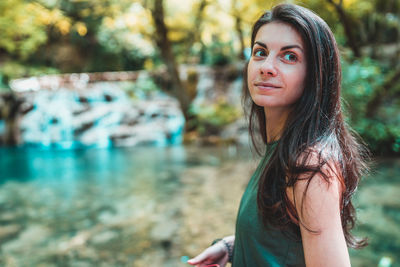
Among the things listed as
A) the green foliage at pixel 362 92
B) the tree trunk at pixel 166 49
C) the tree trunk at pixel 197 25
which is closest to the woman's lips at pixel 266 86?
the green foliage at pixel 362 92

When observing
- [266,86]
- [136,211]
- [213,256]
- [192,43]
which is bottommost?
[136,211]

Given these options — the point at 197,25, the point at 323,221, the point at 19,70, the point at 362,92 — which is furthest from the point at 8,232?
the point at 19,70

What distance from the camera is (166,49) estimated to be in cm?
1164

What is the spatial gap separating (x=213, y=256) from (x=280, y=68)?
2.69 ft

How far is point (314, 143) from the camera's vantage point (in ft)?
3.06

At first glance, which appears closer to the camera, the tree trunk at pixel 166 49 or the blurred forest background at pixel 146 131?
the blurred forest background at pixel 146 131

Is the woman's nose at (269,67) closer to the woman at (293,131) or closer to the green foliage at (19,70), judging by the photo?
the woman at (293,131)

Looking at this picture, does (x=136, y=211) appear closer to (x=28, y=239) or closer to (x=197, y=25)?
(x=28, y=239)

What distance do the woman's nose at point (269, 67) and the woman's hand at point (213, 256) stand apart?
76 centimetres

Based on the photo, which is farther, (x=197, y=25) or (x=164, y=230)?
(x=197, y=25)

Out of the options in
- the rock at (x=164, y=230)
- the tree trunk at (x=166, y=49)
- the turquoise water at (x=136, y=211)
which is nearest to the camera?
the turquoise water at (x=136, y=211)

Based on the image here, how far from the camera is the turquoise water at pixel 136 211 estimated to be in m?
3.62

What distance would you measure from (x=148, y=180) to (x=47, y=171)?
3149mm

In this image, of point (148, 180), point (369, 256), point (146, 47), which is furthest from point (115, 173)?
point (146, 47)
